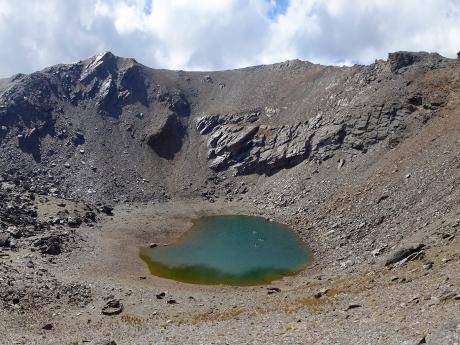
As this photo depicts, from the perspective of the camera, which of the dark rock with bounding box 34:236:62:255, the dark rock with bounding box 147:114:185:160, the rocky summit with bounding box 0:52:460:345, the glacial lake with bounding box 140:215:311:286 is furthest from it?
the dark rock with bounding box 147:114:185:160

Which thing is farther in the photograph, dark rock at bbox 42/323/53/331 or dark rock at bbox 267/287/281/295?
dark rock at bbox 267/287/281/295

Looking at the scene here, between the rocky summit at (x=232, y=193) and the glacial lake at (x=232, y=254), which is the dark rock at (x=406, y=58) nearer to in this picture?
the rocky summit at (x=232, y=193)

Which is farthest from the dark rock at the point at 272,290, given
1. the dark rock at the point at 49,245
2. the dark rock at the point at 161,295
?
the dark rock at the point at 49,245

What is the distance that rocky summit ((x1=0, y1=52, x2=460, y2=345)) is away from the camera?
34562 mm

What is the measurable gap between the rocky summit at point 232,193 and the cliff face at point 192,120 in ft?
1.39

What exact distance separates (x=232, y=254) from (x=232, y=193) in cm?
3202

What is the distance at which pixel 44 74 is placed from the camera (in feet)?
411

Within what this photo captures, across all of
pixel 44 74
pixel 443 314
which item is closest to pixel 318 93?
pixel 44 74

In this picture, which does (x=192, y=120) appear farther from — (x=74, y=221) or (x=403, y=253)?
(x=403, y=253)

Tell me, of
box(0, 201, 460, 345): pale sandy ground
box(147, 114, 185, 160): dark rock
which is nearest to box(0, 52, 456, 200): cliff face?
box(147, 114, 185, 160): dark rock

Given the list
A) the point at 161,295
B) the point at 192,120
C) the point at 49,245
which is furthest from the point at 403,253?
the point at 192,120

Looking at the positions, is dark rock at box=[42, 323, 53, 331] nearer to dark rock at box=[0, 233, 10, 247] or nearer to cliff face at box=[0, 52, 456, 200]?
dark rock at box=[0, 233, 10, 247]

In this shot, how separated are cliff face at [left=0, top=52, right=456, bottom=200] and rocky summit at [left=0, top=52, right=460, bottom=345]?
0.42m

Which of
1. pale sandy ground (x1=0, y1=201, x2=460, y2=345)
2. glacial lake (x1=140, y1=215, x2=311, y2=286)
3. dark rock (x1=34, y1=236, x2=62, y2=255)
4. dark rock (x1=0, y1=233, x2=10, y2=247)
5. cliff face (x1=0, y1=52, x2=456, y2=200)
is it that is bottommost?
pale sandy ground (x1=0, y1=201, x2=460, y2=345)
